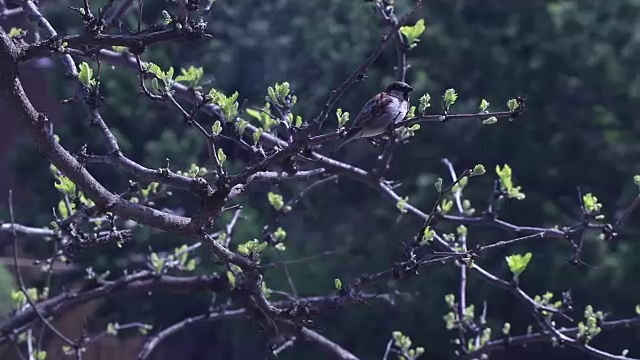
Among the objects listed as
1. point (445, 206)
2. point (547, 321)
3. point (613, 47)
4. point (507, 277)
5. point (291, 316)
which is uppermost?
point (291, 316)

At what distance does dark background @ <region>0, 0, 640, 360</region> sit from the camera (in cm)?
636

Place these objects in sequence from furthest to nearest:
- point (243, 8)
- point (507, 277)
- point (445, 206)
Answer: point (243, 8) → point (507, 277) → point (445, 206)

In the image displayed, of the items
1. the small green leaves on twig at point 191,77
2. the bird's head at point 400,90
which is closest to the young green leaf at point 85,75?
the small green leaves on twig at point 191,77

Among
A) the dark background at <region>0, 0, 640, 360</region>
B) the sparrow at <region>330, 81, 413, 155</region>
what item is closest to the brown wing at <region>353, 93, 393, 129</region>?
the sparrow at <region>330, 81, 413, 155</region>

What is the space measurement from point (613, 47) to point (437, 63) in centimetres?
115

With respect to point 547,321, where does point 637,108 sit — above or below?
below

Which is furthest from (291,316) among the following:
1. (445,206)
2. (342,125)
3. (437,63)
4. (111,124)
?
(111,124)

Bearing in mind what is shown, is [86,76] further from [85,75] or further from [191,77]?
[191,77]

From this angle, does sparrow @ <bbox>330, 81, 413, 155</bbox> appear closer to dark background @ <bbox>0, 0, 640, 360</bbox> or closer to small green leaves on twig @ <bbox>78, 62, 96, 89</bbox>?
small green leaves on twig @ <bbox>78, 62, 96, 89</bbox>

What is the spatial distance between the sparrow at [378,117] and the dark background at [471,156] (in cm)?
300

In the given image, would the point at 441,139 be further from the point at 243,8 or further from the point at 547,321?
the point at 547,321

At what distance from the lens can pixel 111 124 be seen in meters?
7.52

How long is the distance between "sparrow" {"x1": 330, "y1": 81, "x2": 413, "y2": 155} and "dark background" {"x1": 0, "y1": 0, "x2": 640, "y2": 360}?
9.84 ft

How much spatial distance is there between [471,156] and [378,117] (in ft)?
12.0
